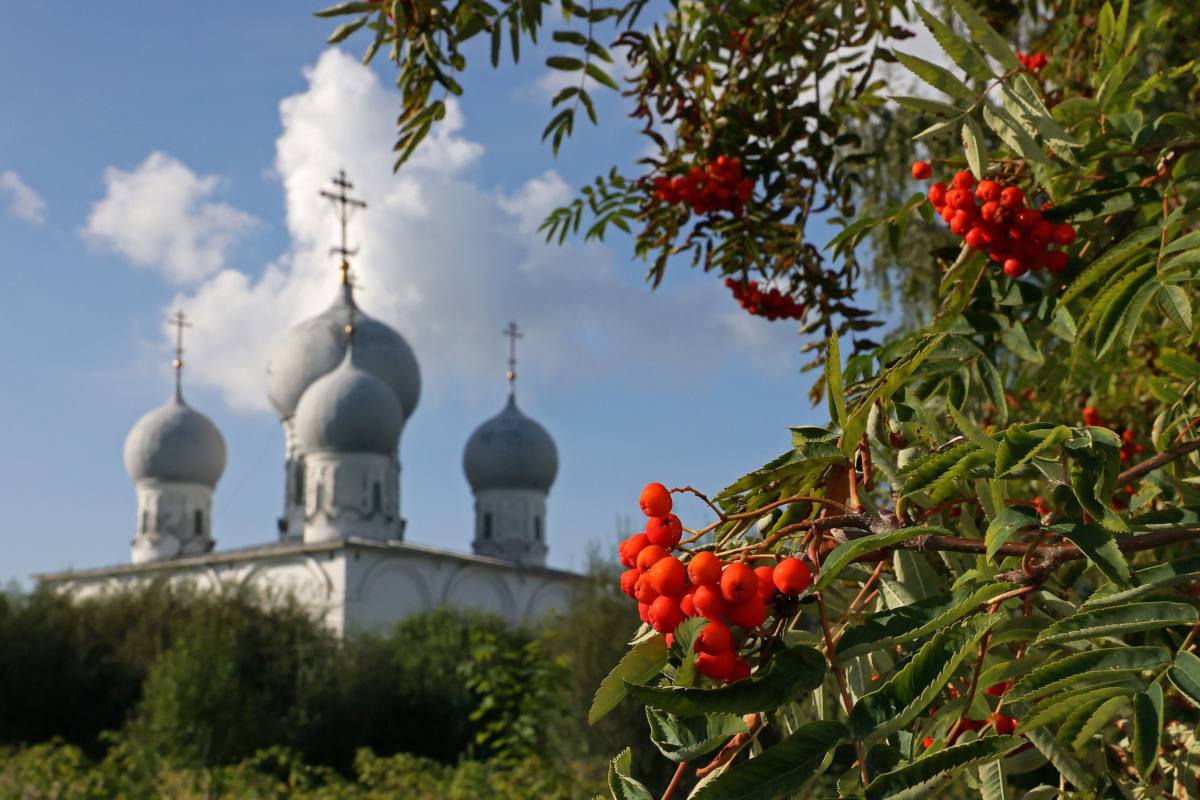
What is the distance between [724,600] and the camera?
965 mm

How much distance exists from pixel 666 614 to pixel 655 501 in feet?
0.39

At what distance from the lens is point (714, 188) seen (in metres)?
2.89

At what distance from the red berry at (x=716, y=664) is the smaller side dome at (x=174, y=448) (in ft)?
98.9

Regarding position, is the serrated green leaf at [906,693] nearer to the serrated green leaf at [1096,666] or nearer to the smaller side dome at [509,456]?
the serrated green leaf at [1096,666]

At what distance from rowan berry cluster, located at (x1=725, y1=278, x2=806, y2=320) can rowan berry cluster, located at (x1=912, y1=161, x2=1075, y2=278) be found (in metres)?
1.41

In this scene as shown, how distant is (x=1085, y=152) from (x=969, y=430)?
78 cm

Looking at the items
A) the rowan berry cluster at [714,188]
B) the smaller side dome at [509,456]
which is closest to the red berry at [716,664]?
the rowan berry cluster at [714,188]

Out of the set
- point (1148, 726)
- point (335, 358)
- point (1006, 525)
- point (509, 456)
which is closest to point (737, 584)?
point (1006, 525)

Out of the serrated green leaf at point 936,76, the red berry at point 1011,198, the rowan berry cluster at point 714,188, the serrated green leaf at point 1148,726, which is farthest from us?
the rowan berry cluster at point 714,188

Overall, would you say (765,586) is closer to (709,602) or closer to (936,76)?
(709,602)

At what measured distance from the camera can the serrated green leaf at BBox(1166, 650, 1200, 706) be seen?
3.20 ft

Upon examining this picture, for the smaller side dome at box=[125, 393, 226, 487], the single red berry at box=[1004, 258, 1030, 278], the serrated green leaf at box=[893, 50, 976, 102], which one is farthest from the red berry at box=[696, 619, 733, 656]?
the smaller side dome at box=[125, 393, 226, 487]

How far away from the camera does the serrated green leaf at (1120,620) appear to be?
993 millimetres

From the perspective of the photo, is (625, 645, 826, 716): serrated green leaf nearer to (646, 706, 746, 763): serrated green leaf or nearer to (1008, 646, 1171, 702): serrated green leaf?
(646, 706, 746, 763): serrated green leaf
